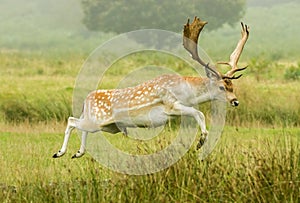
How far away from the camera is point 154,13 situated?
50.3m

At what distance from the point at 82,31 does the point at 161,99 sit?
183ft

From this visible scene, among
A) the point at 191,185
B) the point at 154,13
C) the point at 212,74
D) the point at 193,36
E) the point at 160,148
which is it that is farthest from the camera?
the point at 154,13

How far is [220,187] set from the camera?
664 centimetres

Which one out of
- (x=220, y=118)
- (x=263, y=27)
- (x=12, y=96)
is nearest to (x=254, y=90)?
(x=220, y=118)

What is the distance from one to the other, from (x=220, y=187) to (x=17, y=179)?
1.83 m

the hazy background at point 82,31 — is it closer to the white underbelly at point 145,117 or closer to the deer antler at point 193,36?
the deer antler at point 193,36

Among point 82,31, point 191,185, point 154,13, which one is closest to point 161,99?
point 191,185

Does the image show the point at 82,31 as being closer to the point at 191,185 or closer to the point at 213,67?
the point at 213,67

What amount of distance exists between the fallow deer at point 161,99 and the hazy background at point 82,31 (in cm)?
3258

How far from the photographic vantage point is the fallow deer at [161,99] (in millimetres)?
7426

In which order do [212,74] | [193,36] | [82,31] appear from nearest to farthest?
[212,74]
[193,36]
[82,31]

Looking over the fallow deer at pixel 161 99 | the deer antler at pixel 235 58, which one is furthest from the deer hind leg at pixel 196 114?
the deer antler at pixel 235 58

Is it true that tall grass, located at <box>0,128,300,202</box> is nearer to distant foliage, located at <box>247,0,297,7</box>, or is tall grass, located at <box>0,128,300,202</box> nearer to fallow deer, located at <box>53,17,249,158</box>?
fallow deer, located at <box>53,17,249,158</box>

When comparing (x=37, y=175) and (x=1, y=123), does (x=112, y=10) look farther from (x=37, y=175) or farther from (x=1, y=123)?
(x=37, y=175)
